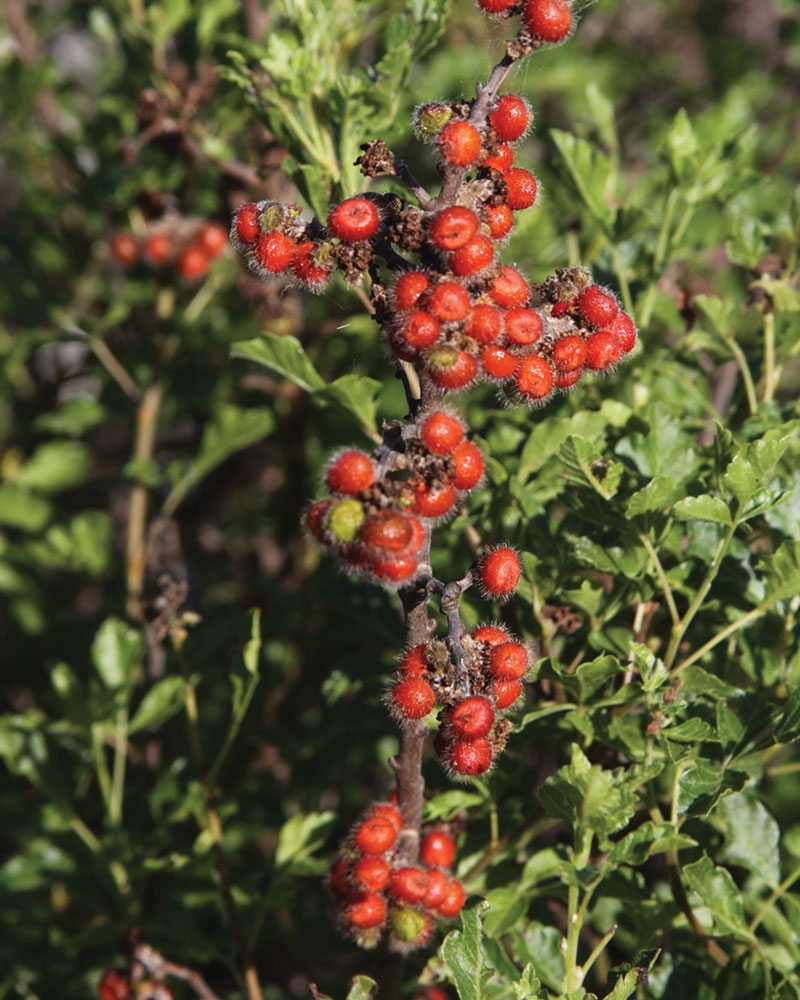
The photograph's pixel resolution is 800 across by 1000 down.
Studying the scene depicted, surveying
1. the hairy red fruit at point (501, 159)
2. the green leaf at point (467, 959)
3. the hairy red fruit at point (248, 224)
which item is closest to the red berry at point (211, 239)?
the hairy red fruit at point (248, 224)

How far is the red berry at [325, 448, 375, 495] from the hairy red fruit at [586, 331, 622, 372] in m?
0.37

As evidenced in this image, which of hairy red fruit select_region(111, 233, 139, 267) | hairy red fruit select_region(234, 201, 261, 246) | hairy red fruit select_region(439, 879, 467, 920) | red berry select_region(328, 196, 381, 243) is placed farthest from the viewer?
hairy red fruit select_region(111, 233, 139, 267)

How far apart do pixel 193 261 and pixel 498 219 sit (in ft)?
5.91

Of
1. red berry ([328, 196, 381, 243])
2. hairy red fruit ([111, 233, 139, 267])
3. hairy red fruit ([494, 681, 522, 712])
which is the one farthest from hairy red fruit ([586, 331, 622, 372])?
hairy red fruit ([111, 233, 139, 267])

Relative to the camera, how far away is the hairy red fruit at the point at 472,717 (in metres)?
1.41

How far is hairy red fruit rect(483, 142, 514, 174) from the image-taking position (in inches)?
59.2

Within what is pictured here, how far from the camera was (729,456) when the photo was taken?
65.6 inches

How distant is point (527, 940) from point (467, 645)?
0.61 meters

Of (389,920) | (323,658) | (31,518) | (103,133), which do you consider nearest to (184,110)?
(103,133)

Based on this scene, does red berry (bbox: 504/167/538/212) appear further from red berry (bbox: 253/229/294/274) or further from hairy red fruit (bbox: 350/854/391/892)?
hairy red fruit (bbox: 350/854/391/892)

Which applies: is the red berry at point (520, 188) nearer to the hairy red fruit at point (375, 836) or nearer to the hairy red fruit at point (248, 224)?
the hairy red fruit at point (248, 224)

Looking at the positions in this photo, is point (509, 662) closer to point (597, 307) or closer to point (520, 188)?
point (597, 307)

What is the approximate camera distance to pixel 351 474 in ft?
4.49

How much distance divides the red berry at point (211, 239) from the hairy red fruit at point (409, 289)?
1.83 m
